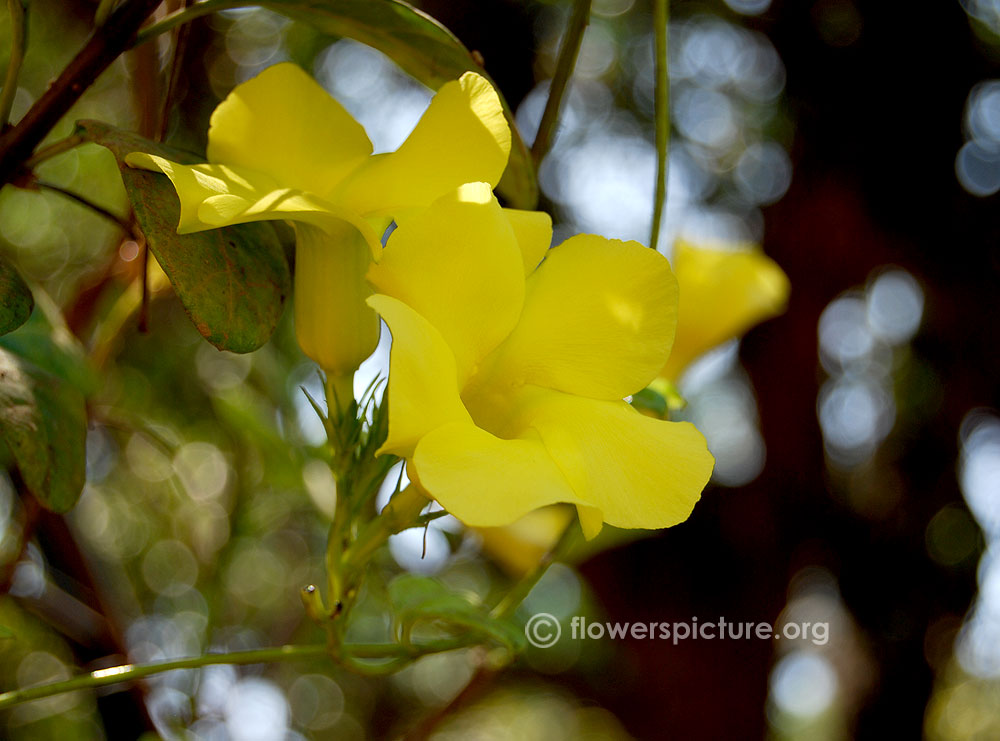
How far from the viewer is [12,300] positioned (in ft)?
1.28

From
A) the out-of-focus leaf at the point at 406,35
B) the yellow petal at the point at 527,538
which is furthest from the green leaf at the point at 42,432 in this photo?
the yellow petal at the point at 527,538

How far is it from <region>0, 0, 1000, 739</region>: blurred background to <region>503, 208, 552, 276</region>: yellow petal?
112 centimetres

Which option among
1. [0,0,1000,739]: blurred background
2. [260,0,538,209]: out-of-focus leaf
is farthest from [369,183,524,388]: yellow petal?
[0,0,1000,739]: blurred background

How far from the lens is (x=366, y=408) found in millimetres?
422

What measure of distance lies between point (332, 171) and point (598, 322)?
0.51ft

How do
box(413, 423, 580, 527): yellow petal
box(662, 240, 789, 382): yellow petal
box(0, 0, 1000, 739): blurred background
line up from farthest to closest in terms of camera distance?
1. box(0, 0, 1000, 739): blurred background
2. box(662, 240, 789, 382): yellow petal
3. box(413, 423, 580, 527): yellow petal

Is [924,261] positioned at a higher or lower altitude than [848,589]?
higher

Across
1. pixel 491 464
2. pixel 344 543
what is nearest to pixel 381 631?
pixel 344 543

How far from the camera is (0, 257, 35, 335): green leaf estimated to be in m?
0.38

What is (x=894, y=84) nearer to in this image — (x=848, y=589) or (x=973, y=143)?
(x=973, y=143)

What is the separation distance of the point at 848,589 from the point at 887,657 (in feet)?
0.56

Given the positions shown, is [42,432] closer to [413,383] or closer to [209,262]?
[209,262]

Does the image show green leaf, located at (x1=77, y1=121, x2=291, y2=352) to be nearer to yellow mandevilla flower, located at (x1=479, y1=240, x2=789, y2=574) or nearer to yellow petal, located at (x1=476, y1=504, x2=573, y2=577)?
yellow mandevilla flower, located at (x1=479, y1=240, x2=789, y2=574)

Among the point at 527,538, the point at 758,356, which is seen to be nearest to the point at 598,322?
the point at 527,538
